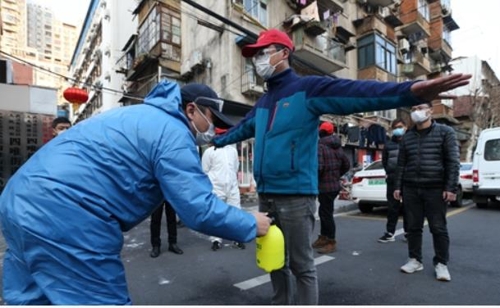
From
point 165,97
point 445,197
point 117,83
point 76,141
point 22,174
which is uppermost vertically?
point 117,83

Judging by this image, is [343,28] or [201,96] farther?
[343,28]

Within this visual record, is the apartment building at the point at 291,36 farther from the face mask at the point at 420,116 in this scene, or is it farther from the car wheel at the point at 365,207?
the face mask at the point at 420,116

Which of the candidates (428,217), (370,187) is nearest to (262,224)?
(428,217)

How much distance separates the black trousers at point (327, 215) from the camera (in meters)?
4.65

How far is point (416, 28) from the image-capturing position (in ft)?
72.8

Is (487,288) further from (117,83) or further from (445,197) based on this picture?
(117,83)

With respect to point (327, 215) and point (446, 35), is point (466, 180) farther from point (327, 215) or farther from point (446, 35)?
point (446, 35)

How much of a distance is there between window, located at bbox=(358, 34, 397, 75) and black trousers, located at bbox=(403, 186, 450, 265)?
16.1 metres

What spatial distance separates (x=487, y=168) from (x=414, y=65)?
16.1 meters

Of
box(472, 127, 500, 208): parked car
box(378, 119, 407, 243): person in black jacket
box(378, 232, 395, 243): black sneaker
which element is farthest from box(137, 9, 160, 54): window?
box(472, 127, 500, 208): parked car

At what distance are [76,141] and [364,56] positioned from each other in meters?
19.4

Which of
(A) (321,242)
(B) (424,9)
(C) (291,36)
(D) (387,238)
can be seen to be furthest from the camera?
(B) (424,9)

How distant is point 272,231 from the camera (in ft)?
5.08

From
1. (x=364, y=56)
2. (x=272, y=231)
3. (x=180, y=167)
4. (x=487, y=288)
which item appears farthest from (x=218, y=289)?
(x=364, y=56)
